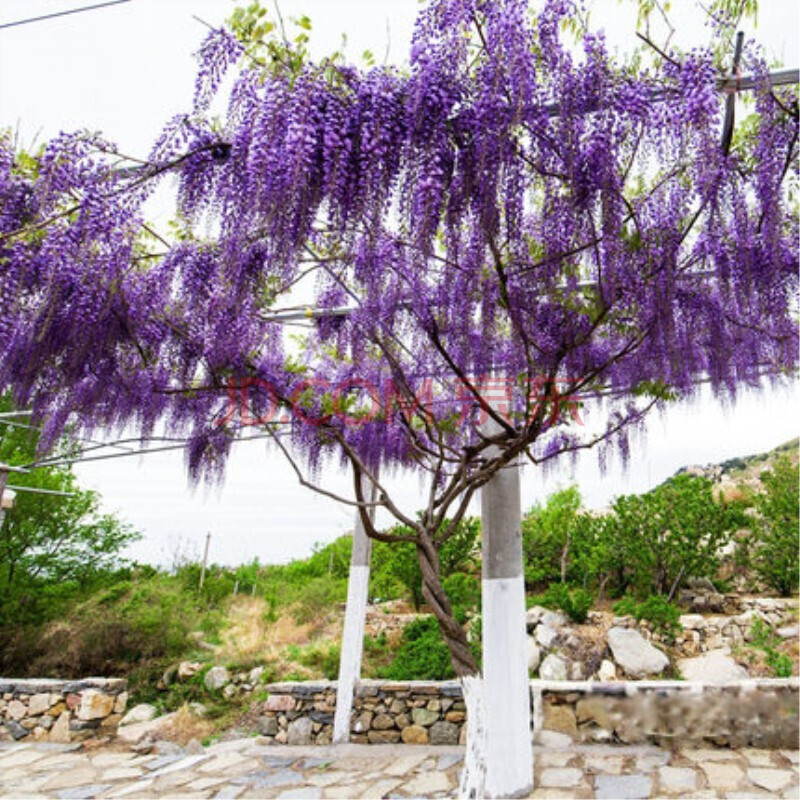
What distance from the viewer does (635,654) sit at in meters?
5.61

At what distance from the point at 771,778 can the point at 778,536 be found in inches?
178

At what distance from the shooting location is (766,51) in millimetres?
2451

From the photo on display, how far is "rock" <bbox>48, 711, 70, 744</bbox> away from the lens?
235 inches

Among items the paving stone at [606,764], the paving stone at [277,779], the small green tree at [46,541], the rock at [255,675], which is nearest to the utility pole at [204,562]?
the small green tree at [46,541]

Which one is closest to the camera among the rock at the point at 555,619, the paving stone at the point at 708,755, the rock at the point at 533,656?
the paving stone at the point at 708,755

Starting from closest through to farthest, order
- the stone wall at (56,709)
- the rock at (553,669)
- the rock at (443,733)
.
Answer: the rock at (443,733)
the rock at (553,669)
the stone wall at (56,709)

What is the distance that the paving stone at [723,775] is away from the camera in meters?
3.33

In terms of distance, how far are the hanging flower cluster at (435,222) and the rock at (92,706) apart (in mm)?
3261

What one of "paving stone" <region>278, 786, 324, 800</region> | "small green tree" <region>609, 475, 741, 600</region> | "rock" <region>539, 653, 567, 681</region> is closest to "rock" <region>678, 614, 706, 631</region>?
"small green tree" <region>609, 475, 741, 600</region>

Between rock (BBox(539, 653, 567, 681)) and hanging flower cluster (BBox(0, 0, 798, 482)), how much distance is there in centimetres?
262

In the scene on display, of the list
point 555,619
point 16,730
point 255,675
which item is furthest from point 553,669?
point 16,730

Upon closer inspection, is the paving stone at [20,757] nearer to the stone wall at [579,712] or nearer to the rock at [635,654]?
the stone wall at [579,712]

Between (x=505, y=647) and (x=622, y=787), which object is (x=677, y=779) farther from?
(x=505, y=647)

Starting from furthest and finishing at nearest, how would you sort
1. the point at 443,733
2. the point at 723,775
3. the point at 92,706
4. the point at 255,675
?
the point at 255,675 < the point at 92,706 < the point at 443,733 < the point at 723,775
